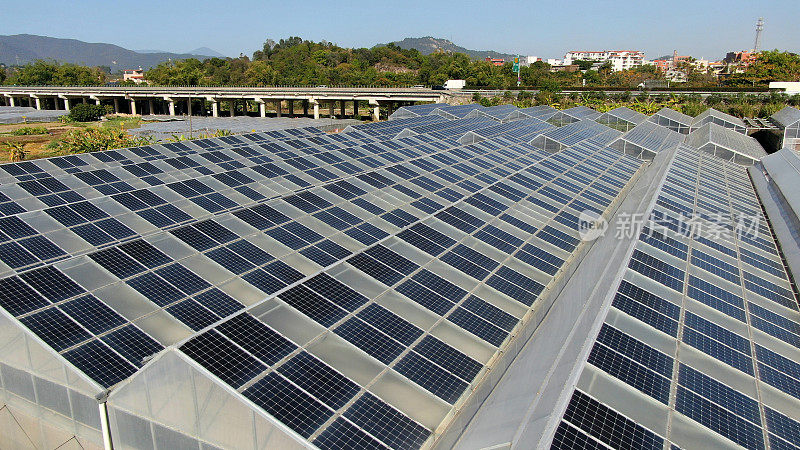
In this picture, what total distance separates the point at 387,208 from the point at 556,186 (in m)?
11.4

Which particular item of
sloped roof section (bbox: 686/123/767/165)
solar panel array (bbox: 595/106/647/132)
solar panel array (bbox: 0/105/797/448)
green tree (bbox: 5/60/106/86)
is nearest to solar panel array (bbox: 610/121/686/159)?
sloped roof section (bbox: 686/123/767/165)

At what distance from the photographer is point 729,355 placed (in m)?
12.3

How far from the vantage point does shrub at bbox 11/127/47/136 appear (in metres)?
82.0

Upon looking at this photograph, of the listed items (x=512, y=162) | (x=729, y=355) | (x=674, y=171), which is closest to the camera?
(x=729, y=355)

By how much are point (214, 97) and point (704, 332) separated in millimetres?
124182

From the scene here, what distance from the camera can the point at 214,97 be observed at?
120 metres

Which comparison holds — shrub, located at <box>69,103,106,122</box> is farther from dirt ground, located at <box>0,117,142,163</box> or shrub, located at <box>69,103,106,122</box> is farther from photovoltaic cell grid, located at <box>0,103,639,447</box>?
photovoltaic cell grid, located at <box>0,103,639,447</box>

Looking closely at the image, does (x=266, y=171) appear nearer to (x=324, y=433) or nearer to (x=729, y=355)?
(x=324, y=433)

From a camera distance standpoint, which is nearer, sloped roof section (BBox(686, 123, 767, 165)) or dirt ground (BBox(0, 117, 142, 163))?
sloped roof section (BBox(686, 123, 767, 165))

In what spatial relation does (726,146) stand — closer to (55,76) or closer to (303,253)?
(303,253)

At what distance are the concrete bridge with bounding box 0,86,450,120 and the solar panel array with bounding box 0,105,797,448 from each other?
79825mm

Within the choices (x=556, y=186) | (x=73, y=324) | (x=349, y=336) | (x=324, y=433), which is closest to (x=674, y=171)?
(x=556, y=186)
